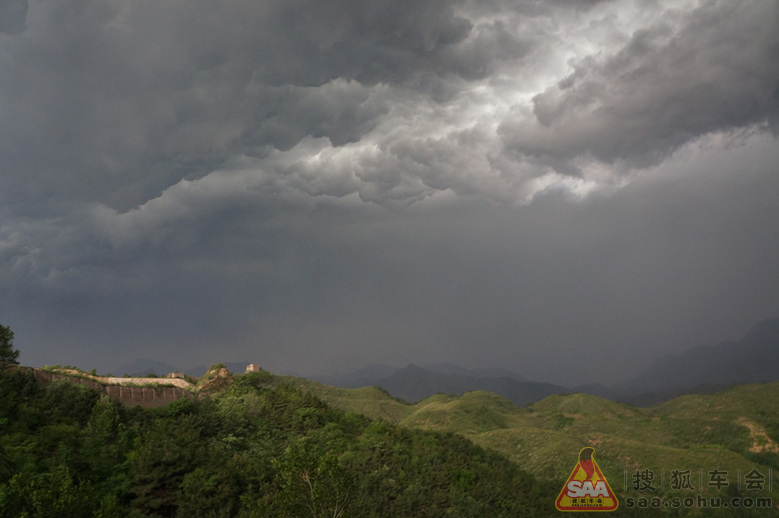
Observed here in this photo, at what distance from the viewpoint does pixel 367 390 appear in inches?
5340

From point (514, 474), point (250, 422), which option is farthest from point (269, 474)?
point (514, 474)

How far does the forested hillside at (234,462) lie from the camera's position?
22141mm

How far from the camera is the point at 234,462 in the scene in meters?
32.2

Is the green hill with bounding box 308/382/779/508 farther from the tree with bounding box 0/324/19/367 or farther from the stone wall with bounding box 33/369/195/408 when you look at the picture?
the tree with bounding box 0/324/19/367

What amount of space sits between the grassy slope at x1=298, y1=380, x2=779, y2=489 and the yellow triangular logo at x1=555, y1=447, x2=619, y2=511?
15597mm

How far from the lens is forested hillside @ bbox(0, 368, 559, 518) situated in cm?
2214

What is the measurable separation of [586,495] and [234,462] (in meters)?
34.8

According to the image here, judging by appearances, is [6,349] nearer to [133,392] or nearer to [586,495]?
[133,392]

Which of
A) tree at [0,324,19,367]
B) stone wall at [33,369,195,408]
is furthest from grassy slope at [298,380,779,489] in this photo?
tree at [0,324,19,367]

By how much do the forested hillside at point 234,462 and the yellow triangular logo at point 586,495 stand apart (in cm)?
171

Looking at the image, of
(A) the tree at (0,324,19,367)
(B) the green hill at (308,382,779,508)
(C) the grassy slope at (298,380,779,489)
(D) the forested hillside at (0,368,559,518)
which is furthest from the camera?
(C) the grassy slope at (298,380,779,489)

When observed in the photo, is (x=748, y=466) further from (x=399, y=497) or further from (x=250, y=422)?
(x=250, y=422)

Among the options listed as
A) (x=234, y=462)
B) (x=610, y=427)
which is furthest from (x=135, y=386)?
(x=610, y=427)

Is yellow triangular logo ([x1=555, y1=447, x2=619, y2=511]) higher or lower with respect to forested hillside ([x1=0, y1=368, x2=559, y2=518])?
lower
